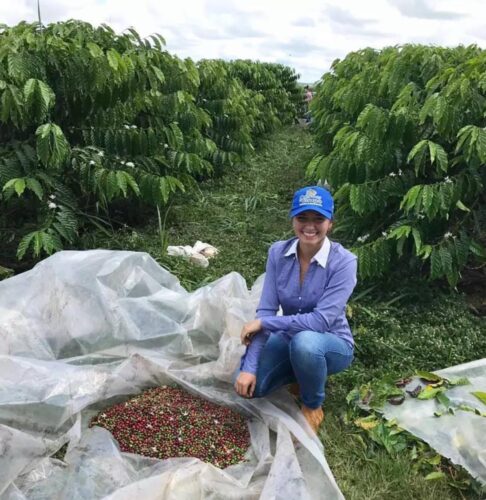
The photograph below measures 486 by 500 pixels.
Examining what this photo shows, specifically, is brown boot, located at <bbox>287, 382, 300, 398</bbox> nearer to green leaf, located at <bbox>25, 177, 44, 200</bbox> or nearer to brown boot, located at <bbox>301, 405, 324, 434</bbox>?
brown boot, located at <bbox>301, 405, 324, 434</bbox>

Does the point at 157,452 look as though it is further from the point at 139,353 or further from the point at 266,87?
the point at 266,87

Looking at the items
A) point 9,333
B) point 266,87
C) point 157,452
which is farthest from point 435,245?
point 266,87

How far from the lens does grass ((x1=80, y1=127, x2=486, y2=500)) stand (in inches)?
79.6

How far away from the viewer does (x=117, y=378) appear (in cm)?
226

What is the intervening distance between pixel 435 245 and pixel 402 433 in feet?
3.94

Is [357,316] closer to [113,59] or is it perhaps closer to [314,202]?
[314,202]

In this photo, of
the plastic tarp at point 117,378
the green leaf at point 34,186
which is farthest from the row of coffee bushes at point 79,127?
the plastic tarp at point 117,378

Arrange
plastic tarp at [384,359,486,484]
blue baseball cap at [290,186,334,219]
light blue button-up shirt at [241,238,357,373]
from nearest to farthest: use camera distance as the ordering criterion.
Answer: plastic tarp at [384,359,486,484]
blue baseball cap at [290,186,334,219]
light blue button-up shirt at [241,238,357,373]

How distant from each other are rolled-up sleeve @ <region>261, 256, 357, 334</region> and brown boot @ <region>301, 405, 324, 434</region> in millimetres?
329

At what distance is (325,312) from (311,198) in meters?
0.44

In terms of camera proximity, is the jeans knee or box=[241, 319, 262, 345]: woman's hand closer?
the jeans knee

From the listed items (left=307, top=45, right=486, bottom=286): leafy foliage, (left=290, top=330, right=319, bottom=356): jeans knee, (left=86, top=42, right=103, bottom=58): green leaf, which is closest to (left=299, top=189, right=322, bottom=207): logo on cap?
(left=290, top=330, right=319, bottom=356): jeans knee

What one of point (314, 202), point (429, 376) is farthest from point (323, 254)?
point (429, 376)

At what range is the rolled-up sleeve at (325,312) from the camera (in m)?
2.15
